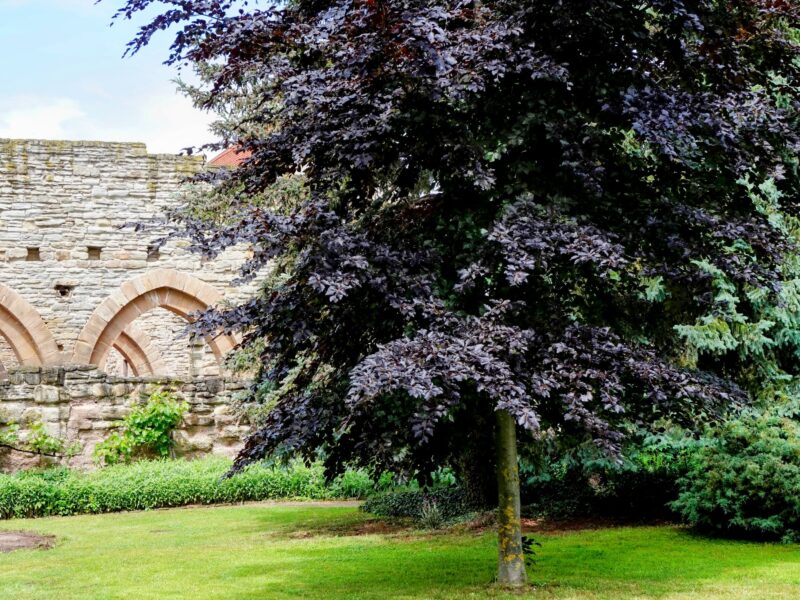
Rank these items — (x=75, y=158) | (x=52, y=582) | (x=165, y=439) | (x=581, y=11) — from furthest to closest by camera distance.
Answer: (x=75, y=158)
(x=165, y=439)
(x=52, y=582)
(x=581, y=11)

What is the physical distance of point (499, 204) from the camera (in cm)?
670

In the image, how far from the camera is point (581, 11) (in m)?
6.37

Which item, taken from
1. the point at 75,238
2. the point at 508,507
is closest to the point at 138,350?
the point at 75,238

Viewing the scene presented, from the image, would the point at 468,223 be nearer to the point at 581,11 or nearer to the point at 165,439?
the point at 581,11

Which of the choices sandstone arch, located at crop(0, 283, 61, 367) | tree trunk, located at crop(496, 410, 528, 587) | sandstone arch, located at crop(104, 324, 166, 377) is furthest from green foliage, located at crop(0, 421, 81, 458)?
sandstone arch, located at crop(104, 324, 166, 377)

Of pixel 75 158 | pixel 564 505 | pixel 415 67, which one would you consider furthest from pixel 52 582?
pixel 75 158

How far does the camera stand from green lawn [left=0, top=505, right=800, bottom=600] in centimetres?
716

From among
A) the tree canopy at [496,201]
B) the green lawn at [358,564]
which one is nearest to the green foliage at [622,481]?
the green lawn at [358,564]

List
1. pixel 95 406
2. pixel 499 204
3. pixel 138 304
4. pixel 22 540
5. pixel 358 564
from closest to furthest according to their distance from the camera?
pixel 499 204
pixel 358 564
pixel 22 540
pixel 95 406
pixel 138 304

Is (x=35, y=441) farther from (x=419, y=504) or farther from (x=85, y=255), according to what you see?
(x=85, y=255)

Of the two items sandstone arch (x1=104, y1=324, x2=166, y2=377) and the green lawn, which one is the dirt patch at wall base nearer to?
the green lawn

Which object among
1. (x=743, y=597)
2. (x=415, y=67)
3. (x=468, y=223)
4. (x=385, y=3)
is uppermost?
(x=385, y=3)

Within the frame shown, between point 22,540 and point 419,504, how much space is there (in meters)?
4.42

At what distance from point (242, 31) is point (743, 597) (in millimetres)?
5061
